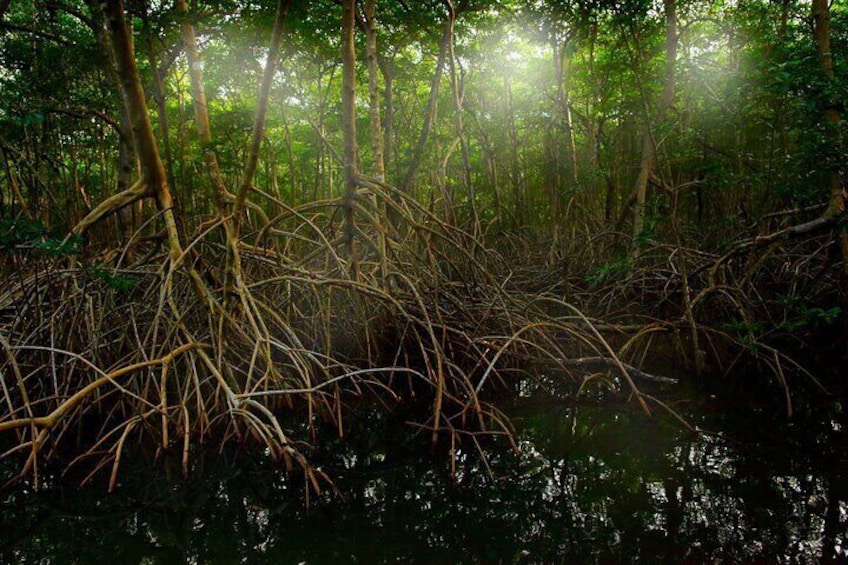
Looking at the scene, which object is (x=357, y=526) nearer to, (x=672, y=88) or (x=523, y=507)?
(x=523, y=507)

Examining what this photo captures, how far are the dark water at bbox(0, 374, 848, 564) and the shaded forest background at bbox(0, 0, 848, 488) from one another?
18 cm

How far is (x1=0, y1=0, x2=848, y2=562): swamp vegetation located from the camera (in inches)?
94.3

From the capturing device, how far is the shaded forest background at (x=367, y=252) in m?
2.57

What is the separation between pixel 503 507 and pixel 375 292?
1.22 meters

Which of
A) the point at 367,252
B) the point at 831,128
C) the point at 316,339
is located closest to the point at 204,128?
the point at 367,252

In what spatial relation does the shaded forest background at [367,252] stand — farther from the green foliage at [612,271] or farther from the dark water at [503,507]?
the dark water at [503,507]

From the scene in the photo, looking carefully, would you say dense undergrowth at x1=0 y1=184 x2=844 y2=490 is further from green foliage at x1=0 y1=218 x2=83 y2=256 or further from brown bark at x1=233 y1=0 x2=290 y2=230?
brown bark at x1=233 y1=0 x2=290 y2=230

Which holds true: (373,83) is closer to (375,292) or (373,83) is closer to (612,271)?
(375,292)

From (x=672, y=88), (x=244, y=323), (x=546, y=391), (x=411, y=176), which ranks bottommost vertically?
(x=546, y=391)

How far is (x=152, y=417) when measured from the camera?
288 cm

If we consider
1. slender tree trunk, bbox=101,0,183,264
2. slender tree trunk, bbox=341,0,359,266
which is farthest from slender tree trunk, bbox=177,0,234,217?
slender tree trunk, bbox=341,0,359,266

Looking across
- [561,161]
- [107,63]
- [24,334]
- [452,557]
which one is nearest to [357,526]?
[452,557]

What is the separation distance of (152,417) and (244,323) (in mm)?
714

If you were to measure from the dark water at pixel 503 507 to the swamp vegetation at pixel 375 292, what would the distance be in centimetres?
3
